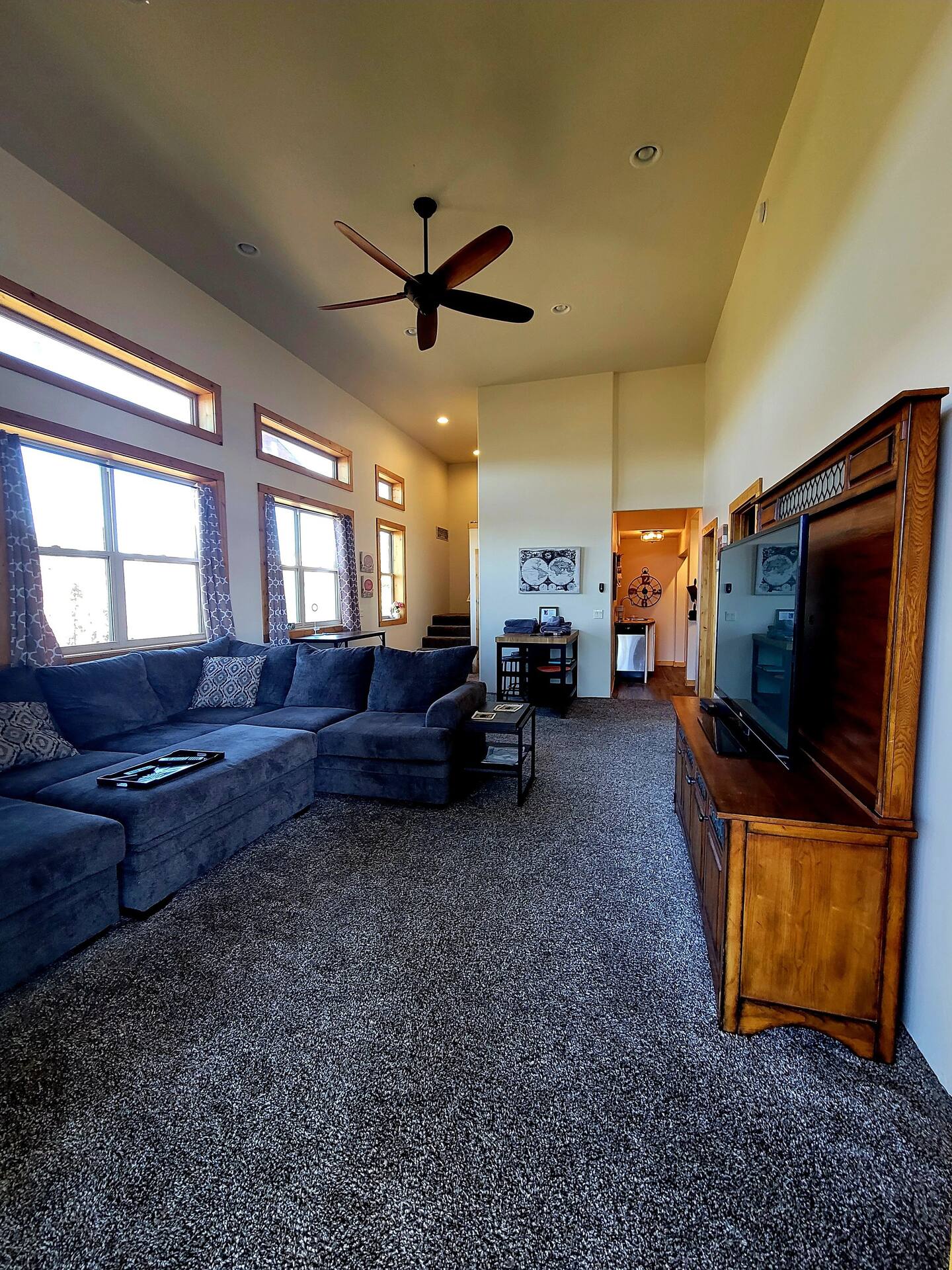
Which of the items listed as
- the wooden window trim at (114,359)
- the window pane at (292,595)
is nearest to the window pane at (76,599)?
the wooden window trim at (114,359)

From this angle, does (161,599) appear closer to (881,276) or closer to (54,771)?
(54,771)

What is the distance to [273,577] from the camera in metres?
5.20

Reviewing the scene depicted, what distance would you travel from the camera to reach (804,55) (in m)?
2.42

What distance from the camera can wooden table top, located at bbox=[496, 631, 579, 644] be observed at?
5.71m

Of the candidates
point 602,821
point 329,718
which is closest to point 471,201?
point 329,718

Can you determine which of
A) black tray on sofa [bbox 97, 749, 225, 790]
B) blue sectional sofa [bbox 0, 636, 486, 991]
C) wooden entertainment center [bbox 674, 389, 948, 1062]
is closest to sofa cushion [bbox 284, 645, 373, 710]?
blue sectional sofa [bbox 0, 636, 486, 991]

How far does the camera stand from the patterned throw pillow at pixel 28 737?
254 centimetres

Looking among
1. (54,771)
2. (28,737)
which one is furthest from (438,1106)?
(28,737)

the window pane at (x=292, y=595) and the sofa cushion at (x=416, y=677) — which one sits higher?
the window pane at (x=292, y=595)

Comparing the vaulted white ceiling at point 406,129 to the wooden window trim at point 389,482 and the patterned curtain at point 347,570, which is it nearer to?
the patterned curtain at point 347,570

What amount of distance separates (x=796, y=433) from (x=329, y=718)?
3347mm

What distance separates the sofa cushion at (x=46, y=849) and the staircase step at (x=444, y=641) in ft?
22.1

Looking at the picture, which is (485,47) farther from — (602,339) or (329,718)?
(329,718)

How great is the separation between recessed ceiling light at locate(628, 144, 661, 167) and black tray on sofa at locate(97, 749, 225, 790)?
14.2ft
